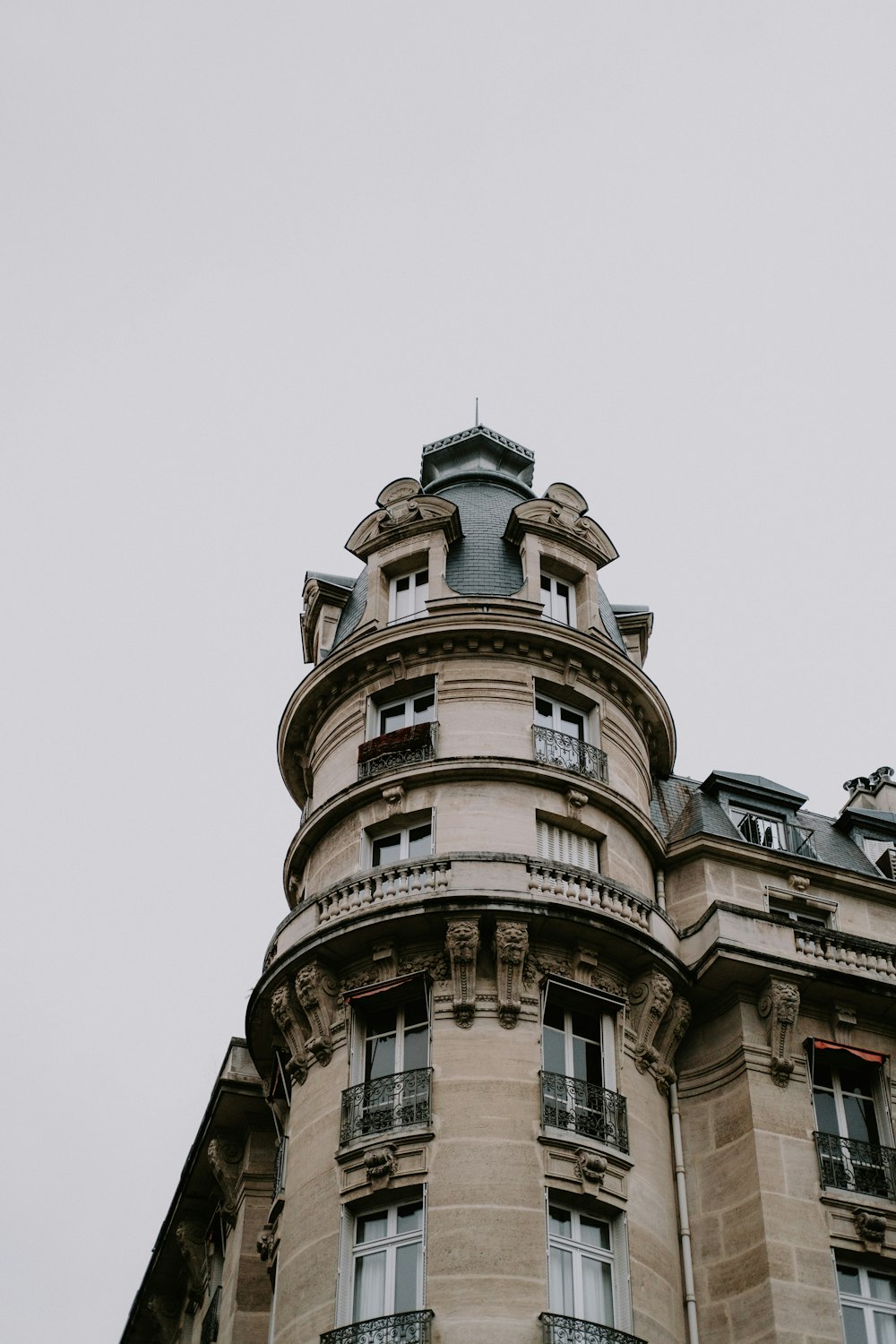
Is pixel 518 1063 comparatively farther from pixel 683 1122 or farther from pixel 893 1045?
pixel 893 1045

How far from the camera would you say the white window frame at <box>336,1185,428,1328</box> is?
2128cm

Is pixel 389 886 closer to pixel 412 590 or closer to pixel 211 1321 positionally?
pixel 412 590

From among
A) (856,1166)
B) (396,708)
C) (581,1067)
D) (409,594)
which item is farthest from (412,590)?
(856,1166)

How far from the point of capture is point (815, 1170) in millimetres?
23812

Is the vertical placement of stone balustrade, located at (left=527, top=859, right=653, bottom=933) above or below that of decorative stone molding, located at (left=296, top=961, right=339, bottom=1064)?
above

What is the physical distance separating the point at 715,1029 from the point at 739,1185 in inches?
108

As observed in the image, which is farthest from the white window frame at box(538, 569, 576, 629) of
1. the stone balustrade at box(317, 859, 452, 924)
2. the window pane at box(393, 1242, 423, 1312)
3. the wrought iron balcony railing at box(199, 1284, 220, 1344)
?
the wrought iron balcony railing at box(199, 1284, 220, 1344)

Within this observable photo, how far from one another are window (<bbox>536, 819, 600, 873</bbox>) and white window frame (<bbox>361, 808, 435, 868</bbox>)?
1.81m

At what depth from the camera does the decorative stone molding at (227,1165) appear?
93.0 ft

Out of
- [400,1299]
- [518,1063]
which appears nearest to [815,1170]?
[518,1063]

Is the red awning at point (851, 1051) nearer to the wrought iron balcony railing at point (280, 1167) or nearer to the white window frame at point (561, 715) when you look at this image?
the white window frame at point (561, 715)

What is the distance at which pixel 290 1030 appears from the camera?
981 inches

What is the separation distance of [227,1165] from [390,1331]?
8.45 metres

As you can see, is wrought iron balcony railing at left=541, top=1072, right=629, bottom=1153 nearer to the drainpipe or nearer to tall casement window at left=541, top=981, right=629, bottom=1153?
tall casement window at left=541, top=981, right=629, bottom=1153
